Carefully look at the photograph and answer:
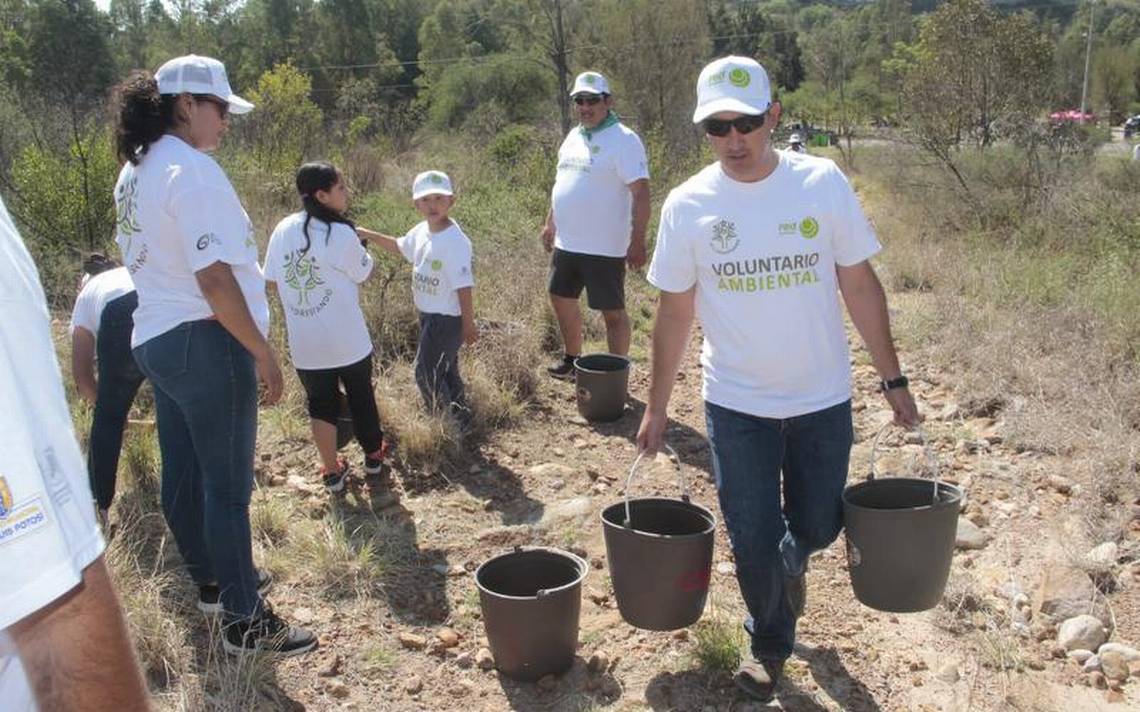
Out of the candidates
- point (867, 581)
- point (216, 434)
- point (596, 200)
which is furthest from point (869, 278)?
point (596, 200)

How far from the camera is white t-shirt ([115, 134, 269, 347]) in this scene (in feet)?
9.28

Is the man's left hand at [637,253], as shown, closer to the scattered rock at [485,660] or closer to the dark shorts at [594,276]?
the dark shorts at [594,276]

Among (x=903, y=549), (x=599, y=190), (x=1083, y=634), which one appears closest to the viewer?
(x=903, y=549)

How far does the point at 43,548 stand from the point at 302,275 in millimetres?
3314

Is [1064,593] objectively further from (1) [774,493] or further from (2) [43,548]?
(2) [43,548]

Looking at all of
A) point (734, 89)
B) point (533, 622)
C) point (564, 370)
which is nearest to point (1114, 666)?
point (533, 622)

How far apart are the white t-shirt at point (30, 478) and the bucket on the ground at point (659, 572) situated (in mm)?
1968

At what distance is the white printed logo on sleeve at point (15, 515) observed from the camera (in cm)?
94

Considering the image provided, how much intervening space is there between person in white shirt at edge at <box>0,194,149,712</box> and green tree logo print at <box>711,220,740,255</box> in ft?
6.65

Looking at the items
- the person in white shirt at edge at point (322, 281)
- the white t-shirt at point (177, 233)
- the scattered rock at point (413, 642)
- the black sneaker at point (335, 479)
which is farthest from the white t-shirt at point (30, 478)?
the black sneaker at point (335, 479)

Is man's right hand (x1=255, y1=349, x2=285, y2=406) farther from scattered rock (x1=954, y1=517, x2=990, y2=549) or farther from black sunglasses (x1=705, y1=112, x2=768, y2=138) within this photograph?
scattered rock (x1=954, y1=517, x2=990, y2=549)

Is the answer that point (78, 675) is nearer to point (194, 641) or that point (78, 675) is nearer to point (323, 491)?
point (194, 641)

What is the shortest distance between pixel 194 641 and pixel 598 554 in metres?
1.60

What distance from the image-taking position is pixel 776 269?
2.76 m
